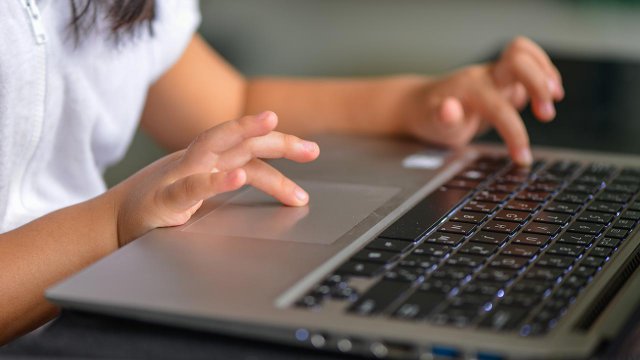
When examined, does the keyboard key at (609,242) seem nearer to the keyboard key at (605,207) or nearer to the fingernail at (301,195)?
the keyboard key at (605,207)

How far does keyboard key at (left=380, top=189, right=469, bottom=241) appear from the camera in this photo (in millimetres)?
562

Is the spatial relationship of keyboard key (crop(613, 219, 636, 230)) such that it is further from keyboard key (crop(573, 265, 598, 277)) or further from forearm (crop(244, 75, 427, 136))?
forearm (crop(244, 75, 427, 136))

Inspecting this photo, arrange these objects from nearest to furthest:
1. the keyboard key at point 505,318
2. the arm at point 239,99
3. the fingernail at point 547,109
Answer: the keyboard key at point 505,318 < the fingernail at point 547,109 < the arm at point 239,99

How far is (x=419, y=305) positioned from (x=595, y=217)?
0.75ft

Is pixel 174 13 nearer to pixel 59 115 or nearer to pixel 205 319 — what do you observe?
pixel 59 115

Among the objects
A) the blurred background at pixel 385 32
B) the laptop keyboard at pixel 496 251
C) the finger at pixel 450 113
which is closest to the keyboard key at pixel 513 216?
the laptop keyboard at pixel 496 251

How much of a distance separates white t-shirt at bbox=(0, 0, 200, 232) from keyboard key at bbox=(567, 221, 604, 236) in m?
0.41

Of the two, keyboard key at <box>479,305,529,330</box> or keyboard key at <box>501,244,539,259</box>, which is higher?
keyboard key at <box>479,305,529,330</box>

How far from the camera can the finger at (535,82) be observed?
0.85 meters

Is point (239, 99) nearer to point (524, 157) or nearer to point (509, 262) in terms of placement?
point (524, 157)

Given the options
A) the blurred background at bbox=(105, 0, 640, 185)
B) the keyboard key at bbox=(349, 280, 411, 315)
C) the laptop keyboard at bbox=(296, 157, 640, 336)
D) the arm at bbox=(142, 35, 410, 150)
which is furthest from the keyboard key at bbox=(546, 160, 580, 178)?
the blurred background at bbox=(105, 0, 640, 185)

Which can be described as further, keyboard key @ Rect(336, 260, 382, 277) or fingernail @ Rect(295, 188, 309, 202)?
fingernail @ Rect(295, 188, 309, 202)

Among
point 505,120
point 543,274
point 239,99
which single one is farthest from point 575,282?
point 239,99

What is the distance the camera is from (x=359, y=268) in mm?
491
